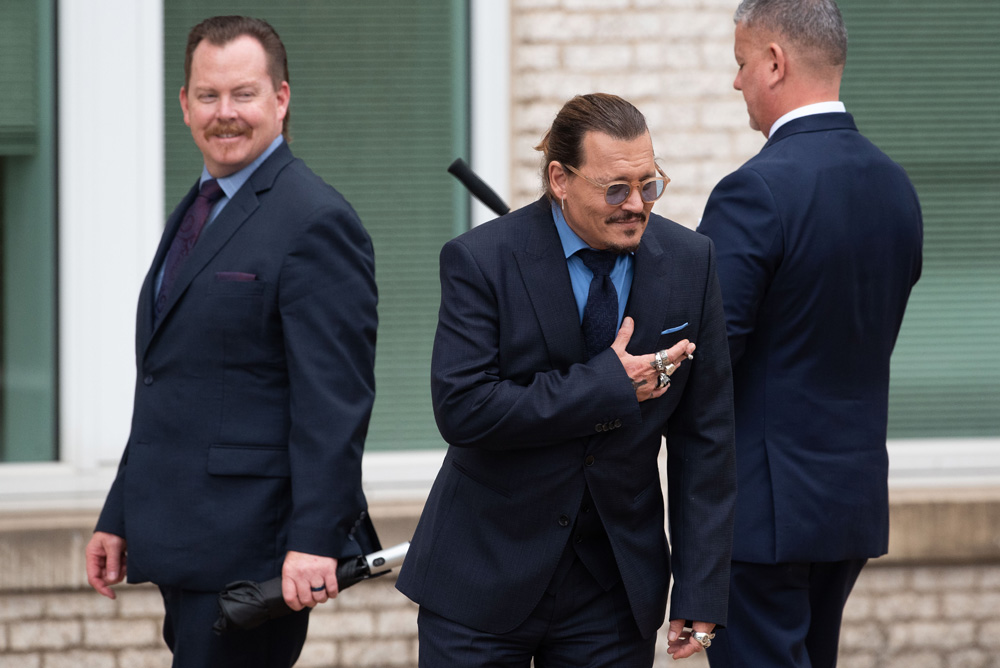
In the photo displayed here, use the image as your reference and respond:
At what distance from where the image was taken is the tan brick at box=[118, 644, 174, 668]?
4988 mm

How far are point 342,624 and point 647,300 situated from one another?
306 cm

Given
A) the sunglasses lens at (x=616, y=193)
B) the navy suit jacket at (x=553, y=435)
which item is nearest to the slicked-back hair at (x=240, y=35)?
the navy suit jacket at (x=553, y=435)

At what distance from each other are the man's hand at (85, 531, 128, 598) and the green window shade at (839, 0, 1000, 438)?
3.73 meters

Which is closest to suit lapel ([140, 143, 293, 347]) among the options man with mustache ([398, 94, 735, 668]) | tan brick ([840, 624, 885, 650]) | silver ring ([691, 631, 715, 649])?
man with mustache ([398, 94, 735, 668])

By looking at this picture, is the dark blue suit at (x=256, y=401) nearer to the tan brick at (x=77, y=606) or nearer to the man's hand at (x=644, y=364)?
the man's hand at (x=644, y=364)

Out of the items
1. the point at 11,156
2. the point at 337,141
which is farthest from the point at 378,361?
the point at 11,156

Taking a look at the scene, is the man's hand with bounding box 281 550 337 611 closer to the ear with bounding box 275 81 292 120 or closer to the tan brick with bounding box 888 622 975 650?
the ear with bounding box 275 81 292 120

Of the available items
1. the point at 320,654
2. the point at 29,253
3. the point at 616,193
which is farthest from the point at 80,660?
the point at 616,193

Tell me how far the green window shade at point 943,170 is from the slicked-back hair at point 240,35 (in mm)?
3243

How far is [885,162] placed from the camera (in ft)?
10.2

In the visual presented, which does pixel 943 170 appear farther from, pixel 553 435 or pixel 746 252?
pixel 553 435

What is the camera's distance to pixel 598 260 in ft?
8.40

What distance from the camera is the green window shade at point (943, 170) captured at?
5.44m

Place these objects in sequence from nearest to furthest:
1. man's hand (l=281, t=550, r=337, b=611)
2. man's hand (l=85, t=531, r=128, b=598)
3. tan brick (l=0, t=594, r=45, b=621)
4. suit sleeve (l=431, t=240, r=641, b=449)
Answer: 1. suit sleeve (l=431, t=240, r=641, b=449)
2. man's hand (l=281, t=550, r=337, b=611)
3. man's hand (l=85, t=531, r=128, b=598)
4. tan brick (l=0, t=594, r=45, b=621)
